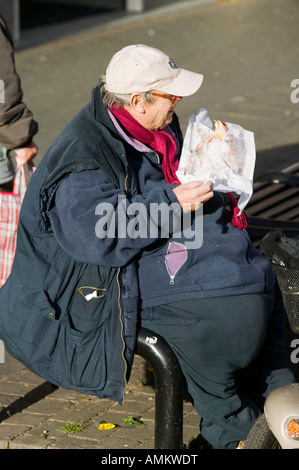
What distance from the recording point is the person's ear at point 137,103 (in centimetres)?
322

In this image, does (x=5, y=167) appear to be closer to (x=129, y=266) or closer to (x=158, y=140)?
(x=158, y=140)

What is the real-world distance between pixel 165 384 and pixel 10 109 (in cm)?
188

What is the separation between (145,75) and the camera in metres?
3.19

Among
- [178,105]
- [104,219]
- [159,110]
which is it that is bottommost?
[178,105]

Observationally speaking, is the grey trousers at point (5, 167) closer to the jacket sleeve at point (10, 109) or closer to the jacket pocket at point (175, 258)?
the jacket sleeve at point (10, 109)

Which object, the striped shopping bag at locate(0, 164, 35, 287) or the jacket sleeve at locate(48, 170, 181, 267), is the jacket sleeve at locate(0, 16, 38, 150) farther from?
the jacket sleeve at locate(48, 170, 181, 267)

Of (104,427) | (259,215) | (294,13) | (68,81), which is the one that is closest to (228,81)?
(68,81)

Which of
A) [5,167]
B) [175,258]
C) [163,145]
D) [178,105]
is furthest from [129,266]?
[178,105]

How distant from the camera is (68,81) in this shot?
360 inches

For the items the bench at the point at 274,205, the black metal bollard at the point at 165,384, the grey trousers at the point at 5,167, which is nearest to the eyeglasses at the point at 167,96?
the black metal bollard at the point at 165,384

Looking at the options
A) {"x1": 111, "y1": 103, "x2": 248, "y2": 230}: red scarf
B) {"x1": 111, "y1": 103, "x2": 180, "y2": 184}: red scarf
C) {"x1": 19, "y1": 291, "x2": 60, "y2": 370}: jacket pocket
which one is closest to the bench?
{"x1": 111, "y1": 103, "x2": 248, "y2": 230}: red scarf

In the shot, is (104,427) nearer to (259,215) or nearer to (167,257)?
(167,257)

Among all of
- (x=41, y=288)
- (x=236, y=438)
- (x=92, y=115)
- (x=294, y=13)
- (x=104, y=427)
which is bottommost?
(x=294, y=13)

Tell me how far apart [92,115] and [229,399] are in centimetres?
118
